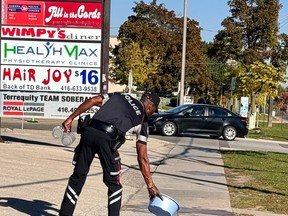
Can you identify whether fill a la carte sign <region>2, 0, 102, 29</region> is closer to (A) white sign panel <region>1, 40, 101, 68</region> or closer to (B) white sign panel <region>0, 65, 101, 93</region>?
(A) white sign panel <region>1, 40, 101, 68</region>

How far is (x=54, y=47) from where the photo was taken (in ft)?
51.7

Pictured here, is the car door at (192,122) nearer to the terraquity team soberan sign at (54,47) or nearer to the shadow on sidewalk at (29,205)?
the terraquity team soberan sign at (54,47)

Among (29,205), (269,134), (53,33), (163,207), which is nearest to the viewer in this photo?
(163,207)

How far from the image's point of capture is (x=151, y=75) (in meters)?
60.1

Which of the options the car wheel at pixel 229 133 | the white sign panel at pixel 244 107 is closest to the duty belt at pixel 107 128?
the car wheel at pixel 229 133

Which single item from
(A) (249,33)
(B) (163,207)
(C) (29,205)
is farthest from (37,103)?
(A) (249,33)

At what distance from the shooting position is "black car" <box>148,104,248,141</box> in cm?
2527

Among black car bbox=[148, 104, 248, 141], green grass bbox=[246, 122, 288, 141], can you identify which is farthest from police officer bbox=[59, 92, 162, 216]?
green grass bbox=[246, 122, 288, 141]

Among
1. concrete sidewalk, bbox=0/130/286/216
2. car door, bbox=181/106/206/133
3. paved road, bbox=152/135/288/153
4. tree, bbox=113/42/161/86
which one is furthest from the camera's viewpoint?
tree, bbox=113/42/161/86

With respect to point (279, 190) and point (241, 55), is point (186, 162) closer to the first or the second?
point (279, 190)

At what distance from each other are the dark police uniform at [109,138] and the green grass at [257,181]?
10.3 ft

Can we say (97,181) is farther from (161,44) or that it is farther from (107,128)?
(161,44)

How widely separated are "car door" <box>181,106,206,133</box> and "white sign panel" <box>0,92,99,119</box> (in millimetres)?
10165

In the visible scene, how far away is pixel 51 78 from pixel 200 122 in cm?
1095
